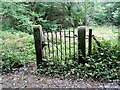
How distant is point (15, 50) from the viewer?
111 inches

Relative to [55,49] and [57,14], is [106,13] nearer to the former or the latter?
[57,14]

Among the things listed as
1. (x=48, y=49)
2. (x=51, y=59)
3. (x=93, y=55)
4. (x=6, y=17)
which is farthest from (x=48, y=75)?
(x=6, y=17)

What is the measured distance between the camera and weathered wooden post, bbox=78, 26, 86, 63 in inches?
84.0

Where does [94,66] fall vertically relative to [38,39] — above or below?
below

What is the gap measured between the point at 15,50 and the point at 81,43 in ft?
3.55

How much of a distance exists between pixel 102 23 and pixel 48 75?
1943 millimetres

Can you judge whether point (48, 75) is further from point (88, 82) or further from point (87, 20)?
point (87, 20)

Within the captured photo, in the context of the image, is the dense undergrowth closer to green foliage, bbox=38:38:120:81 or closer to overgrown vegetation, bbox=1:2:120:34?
green foliage, bbox=38:38:120:81

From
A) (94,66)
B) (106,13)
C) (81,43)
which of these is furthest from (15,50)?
(106,13)

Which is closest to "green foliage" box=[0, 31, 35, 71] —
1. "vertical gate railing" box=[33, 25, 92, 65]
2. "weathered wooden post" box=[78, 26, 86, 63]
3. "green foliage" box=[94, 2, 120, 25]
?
"vertical gate railing" box=[33, 25, 92, 65]

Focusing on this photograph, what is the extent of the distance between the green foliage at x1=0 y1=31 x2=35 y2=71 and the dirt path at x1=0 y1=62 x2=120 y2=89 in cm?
23

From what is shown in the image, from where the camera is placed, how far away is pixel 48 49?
2496mm

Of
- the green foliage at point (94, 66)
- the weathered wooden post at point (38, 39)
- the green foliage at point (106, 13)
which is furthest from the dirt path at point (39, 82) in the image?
the green foliage at point (106, 13)

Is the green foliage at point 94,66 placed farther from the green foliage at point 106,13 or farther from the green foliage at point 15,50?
the green foliage at point 106,13
